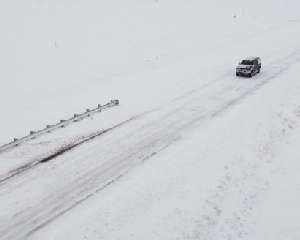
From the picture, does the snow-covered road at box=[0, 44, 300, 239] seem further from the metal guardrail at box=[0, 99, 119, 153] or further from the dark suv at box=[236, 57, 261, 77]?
the dark suv at box=[236, 57, 261, 77]

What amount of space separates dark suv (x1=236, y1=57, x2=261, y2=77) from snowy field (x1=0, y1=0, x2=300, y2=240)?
0.63m

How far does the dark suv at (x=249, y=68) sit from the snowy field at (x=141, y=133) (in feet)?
2.08

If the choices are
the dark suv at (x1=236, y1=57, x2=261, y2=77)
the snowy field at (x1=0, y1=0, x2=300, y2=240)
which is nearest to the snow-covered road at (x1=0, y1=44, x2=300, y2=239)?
the snowy field at (x1=0, y1=0, x2=300, y2=240)

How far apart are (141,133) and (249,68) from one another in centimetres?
1368

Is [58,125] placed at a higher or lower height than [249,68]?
higher

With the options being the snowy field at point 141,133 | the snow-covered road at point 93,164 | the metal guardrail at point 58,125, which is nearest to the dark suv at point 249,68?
the snowy field at point 141,133

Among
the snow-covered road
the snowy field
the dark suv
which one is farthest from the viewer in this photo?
the dark suv

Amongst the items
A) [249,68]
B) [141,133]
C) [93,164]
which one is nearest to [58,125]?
[141,133]

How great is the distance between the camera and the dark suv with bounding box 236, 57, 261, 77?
97.7ft

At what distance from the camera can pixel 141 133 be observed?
2011 centimetres

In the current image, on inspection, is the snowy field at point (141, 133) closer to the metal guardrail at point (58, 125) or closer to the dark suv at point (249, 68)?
the metal guardrail at point (58, 125)

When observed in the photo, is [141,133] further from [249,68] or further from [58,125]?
[249,68]

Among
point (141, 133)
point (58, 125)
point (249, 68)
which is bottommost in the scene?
point (141, 133)

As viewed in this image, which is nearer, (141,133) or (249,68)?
(141,133)
